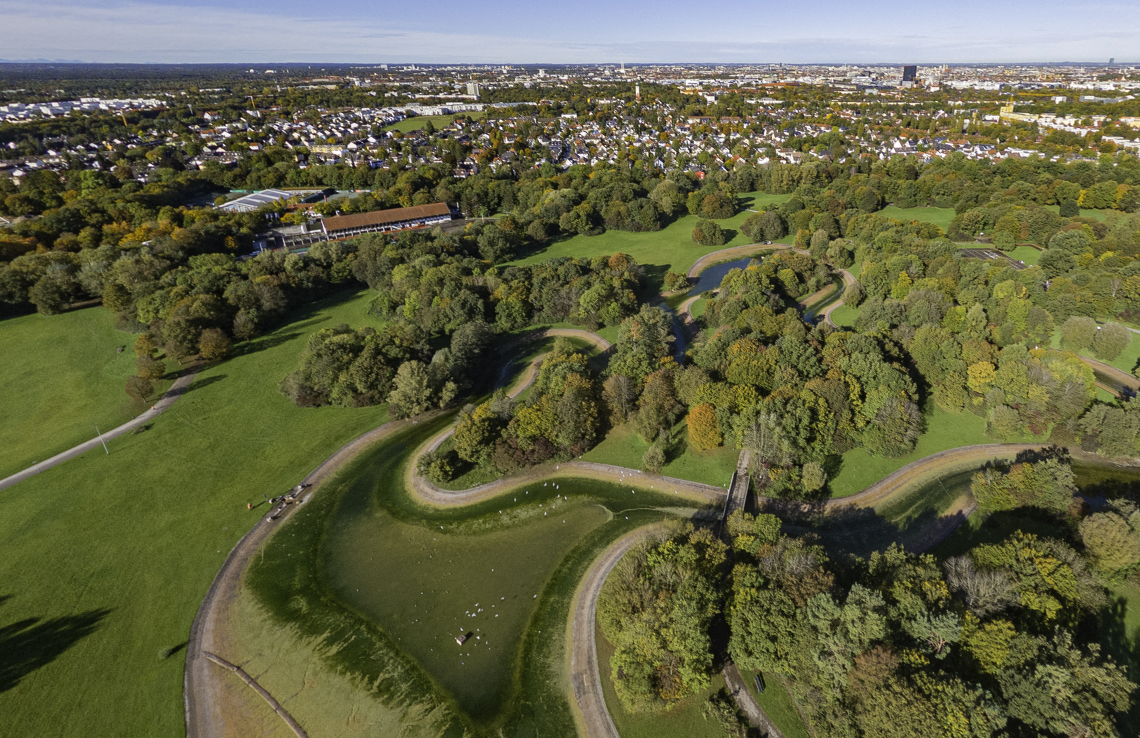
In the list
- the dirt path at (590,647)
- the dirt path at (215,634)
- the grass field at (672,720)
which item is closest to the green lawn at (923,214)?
the dirt path at (590,647)

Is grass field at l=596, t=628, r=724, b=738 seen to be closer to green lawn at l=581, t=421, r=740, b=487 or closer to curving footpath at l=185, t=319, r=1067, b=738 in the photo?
curving footpath at l=185, t=319, r=1067, b=738

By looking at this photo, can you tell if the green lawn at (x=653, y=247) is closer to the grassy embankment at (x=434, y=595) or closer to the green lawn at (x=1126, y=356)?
the green lawn at (x=1126, y=356)

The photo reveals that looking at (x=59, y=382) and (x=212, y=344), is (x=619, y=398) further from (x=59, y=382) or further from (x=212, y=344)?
(x=59, y=382)

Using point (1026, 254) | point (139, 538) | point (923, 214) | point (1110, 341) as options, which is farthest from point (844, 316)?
point (139, 538)

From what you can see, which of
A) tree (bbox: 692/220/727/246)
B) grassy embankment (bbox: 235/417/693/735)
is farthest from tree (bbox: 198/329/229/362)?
tree (bbox: 692/220/727/246)


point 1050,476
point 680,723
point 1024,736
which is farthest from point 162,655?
point 1050,476

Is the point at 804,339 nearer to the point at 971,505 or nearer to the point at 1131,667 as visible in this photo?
the point at 971,505
